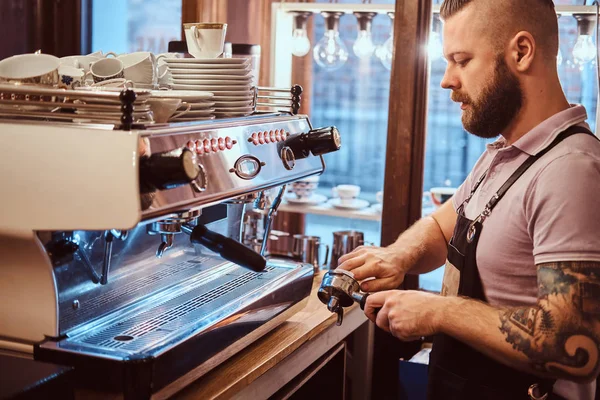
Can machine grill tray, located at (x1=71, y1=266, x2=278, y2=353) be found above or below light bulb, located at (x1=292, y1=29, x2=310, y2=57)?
below

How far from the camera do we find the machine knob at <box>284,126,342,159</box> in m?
1.82

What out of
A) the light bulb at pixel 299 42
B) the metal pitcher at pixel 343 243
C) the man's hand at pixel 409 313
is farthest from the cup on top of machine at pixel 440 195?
the man's hand at pixel 409 313

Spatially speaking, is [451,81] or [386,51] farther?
[386,51]

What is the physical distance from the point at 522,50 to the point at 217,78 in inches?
25.5

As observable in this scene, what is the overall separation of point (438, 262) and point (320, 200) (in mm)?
1101

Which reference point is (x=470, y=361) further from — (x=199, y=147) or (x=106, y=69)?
(x=106, y=69)

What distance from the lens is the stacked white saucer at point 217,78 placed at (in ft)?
5.56

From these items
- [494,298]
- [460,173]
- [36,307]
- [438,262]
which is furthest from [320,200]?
[36,307]

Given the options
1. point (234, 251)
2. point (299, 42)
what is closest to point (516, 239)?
point (234, 251)

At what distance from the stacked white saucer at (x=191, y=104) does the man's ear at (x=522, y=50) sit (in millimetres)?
618

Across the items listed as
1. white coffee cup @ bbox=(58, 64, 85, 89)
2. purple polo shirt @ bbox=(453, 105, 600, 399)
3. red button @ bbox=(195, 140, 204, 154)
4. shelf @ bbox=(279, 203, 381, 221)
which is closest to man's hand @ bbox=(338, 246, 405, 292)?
purple polo shirt @ bbox=(453, 105, 600, 399)

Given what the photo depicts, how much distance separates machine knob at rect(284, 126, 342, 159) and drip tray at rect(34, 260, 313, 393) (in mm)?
321

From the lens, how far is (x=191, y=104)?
1.53 m

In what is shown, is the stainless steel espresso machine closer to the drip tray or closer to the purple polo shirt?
the drip tray
